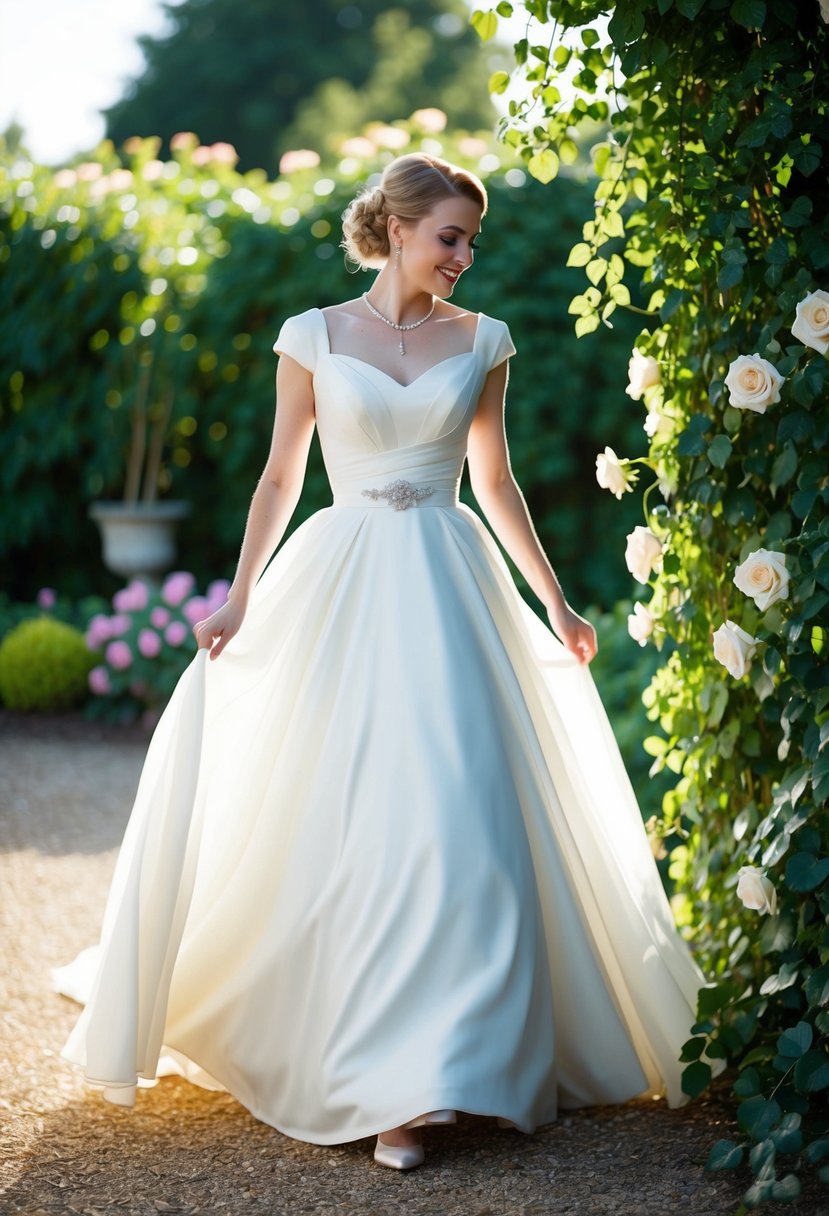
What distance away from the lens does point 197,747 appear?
8.98 ft

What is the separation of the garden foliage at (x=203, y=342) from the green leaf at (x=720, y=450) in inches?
175

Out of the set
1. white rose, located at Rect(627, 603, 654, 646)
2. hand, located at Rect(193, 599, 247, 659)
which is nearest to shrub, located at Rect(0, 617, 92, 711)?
hand, located at Rect(193, 599, 247, 659)

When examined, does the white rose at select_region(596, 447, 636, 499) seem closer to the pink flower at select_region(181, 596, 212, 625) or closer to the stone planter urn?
the pink flower at select_region(181, 596, 212, 625)

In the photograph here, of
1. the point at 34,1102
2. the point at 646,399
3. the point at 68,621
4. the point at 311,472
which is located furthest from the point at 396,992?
the point at 68,621

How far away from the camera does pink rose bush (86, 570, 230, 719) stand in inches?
274

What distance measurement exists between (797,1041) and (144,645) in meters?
5.06

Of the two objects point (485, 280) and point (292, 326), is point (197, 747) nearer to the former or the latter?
point (292, 326)

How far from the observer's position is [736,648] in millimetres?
2562

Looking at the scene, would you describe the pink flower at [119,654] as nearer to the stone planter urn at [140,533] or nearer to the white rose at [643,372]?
the stone planter urn at [140,533]

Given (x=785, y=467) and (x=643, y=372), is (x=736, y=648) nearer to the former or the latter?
(x=785, y=467)

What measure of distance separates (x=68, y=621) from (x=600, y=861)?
5.59 meters

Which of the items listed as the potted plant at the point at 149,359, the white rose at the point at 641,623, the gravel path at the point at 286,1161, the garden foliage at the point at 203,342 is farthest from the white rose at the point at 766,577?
the potted plant at the point at 149,359

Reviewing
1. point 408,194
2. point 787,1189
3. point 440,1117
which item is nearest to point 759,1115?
point 787,1189

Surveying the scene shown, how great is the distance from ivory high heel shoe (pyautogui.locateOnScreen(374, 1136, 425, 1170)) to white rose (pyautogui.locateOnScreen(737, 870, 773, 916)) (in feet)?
2.49
